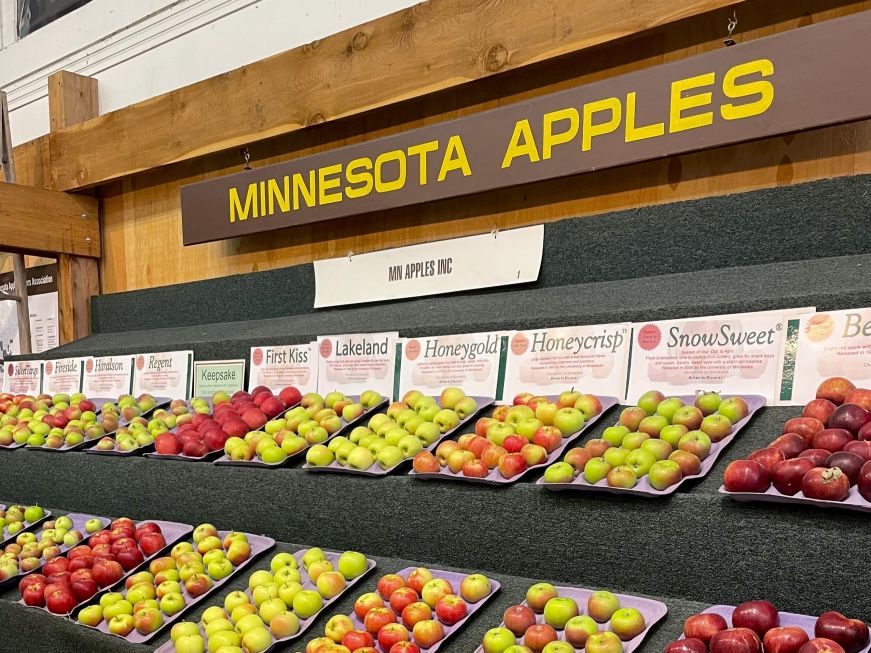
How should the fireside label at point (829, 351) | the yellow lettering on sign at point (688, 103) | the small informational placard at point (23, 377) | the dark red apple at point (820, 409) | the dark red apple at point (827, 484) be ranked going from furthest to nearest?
the small informational placard at point (23, 377), the yellow lettering on sign at point (688, 103), the fireside label at point (829, 351), the dark red apple at point (820, 409), the dark red apple at point (827, 484)

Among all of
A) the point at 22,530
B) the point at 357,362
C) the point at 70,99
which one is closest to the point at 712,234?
the point at 357,362

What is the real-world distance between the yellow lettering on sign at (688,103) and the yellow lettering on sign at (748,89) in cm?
5

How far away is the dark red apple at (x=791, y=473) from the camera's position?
130 cm

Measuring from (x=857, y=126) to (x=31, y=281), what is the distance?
185 inches

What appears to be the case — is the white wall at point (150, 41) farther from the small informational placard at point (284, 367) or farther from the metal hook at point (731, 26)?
the small informational placard at point (284, 367)

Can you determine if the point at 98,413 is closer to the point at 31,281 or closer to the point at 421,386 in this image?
the point at 421,386

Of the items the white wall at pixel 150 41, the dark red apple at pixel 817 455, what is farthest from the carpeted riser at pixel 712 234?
the white wall at pixel 150 41

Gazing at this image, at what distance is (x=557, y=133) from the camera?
8.28 ft

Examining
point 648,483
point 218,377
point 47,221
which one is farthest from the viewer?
point 47,221

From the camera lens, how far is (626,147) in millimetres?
2357

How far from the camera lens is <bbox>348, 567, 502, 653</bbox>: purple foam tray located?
56.9 inches

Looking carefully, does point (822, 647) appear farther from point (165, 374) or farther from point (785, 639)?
point (165, 374)

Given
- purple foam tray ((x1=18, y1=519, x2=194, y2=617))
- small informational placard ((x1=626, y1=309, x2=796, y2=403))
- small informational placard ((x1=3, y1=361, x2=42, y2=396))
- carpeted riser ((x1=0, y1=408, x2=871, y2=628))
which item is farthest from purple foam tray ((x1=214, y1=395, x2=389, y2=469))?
small informational placard ((x1=3, y1=361, x2=42, y2=396))

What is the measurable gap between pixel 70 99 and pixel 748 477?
463 cm
